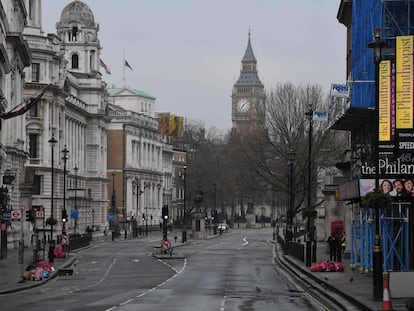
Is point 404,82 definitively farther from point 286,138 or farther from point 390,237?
point 286,138

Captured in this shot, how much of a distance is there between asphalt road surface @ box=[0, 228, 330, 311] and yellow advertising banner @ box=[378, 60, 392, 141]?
274 inches

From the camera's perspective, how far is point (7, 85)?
76.9m

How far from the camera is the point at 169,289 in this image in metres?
38.0

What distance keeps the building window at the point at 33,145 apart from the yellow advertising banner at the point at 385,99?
257 feet

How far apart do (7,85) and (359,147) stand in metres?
32.3

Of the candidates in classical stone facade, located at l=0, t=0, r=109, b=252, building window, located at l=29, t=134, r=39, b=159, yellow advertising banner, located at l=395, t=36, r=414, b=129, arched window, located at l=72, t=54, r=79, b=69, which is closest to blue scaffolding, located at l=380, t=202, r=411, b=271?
yellow advertising banner, located at l=395, t=36, r=414, b=129

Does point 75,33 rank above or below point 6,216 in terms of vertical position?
above

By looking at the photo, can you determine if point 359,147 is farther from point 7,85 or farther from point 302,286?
point 7,85

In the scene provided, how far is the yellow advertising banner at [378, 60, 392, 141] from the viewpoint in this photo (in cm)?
4197

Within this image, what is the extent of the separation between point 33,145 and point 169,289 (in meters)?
81.0

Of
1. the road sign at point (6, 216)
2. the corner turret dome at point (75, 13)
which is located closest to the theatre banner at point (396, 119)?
the road sign at point (6, 216)

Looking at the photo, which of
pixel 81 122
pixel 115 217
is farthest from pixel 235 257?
pixel 115 217

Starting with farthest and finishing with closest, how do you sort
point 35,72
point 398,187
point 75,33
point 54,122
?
point 75,33 < point 54,122 < point 35,72 < point 398,187

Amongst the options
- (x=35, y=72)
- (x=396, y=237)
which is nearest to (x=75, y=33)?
(x=35, y=72)
